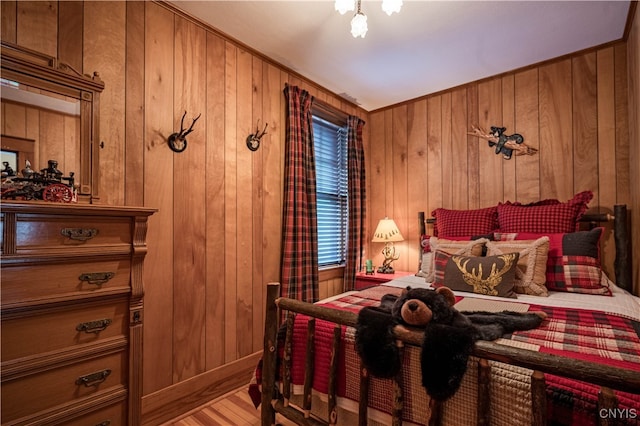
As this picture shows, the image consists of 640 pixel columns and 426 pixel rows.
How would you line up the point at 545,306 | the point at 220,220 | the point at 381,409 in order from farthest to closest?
the point at 220,220
the point at 545,306
the point at 381,409

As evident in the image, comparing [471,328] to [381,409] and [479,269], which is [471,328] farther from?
[479,269]

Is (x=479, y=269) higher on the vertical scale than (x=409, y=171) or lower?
lower

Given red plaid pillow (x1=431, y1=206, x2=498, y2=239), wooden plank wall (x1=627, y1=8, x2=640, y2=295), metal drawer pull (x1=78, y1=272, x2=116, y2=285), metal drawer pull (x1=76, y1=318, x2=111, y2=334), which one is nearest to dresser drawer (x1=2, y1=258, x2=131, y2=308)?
metal drawer pull (x1=78, y1=272, x2=116, y2=285)

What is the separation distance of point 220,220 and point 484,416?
181cm

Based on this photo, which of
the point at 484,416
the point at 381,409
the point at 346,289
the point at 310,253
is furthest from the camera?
the point at 346,289

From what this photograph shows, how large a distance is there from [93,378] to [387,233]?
8.24ft

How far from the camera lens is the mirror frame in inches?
53.7

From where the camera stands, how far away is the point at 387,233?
10.2 ft

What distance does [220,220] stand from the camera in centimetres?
215

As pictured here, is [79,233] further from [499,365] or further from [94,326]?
[499,365]

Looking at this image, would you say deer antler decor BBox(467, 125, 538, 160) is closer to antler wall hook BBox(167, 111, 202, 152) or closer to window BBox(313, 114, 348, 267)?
window BBox(313, 114, 348, 267)

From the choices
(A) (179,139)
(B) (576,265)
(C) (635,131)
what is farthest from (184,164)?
(C) (635,131)

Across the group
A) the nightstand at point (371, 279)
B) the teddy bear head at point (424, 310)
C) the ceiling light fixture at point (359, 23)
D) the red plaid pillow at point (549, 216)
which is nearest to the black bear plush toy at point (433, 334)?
the teddy bear head at point (424, 310)

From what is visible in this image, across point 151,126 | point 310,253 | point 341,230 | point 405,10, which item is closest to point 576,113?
point 405,10
